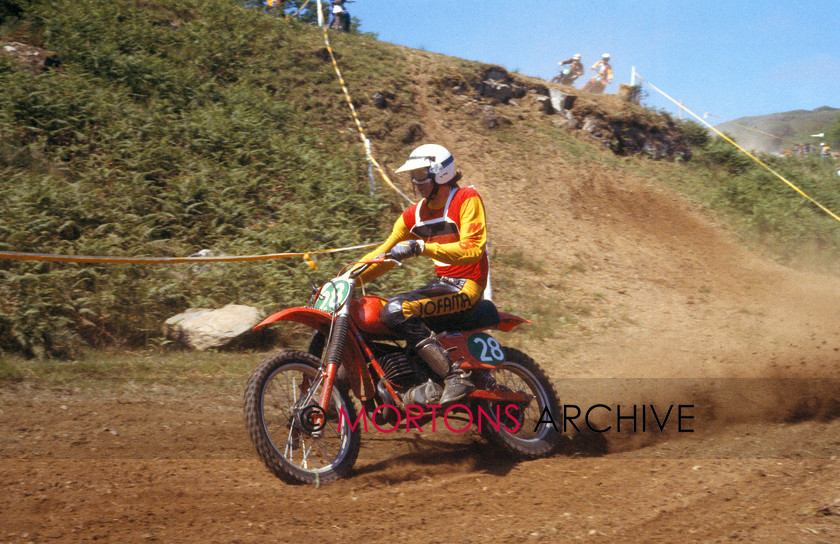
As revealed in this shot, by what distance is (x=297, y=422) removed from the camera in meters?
4.23

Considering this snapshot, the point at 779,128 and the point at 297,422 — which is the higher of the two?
the point at 779,128

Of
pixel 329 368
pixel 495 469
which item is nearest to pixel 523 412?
pixel 495 469

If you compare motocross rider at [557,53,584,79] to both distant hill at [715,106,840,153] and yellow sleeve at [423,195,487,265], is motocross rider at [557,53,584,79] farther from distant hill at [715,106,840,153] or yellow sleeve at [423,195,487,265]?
yellow sleeve at [423,195,487,265]

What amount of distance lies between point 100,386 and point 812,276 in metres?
14.3

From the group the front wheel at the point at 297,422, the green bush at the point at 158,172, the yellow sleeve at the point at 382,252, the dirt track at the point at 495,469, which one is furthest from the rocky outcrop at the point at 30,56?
the front wheel at the point at 297,422

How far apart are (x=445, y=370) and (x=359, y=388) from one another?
2.00ft

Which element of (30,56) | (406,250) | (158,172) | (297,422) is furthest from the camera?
(30,56)

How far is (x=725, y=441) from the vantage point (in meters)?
5.14

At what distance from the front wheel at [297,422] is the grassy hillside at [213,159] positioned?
429 centimetres

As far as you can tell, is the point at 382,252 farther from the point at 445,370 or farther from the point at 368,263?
the point at 445,370

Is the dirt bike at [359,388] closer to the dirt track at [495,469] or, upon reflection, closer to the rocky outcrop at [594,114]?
the dirt track at [495,469]

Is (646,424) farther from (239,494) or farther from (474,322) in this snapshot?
(239,494)

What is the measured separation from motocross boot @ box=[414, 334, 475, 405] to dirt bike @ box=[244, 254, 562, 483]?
9 centimetres

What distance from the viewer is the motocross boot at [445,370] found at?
468 centimetres
